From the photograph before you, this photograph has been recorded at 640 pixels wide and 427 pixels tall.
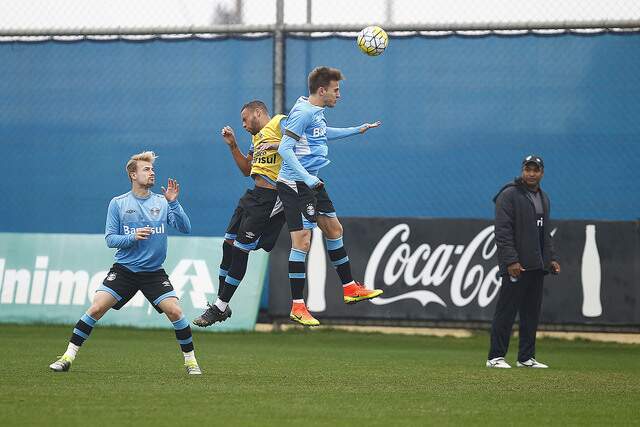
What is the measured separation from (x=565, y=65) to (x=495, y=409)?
31.1 ft

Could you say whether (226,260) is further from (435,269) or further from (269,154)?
(435,269)

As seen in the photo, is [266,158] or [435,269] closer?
[266,158]

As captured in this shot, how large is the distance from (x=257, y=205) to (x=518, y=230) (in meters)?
2.84

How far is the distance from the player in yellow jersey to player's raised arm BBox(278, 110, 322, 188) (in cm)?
67

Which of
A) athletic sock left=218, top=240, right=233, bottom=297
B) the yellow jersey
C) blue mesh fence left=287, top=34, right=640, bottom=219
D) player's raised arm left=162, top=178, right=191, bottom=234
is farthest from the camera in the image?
blue mesh fence left=287, top=34, right=640, bottom=219

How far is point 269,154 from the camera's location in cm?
1114

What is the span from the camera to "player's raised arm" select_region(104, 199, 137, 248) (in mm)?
9633

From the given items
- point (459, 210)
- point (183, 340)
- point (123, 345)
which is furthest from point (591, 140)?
point (183, 340)

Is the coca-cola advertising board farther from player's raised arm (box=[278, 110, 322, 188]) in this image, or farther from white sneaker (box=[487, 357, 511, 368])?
player's raised arm (box=[278, 110, 322, 188])

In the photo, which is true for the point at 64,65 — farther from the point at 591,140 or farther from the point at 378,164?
the point at 591,140

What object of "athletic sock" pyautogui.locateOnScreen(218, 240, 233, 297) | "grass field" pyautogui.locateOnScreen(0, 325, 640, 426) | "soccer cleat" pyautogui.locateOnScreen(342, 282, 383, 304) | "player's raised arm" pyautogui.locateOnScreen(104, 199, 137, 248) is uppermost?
"player's raised arm" pyautogui.locateOnScreen(104, 199, 137, 248)

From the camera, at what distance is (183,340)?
32.6ft

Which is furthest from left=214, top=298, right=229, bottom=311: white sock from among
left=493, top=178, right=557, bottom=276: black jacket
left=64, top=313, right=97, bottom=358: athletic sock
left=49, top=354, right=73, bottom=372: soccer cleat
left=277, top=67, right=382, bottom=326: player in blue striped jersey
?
left=493, top=178, right=557, bottom=276: black jacket

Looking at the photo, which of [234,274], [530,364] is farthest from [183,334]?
[530,364]
